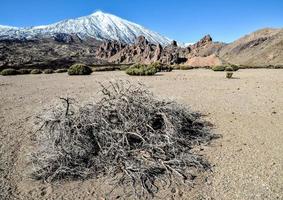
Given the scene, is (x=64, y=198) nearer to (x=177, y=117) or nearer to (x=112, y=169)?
(x=112, y=169)

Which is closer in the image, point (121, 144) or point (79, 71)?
point (121, 144)

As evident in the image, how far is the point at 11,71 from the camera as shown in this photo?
29.4 m

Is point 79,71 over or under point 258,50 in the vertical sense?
over

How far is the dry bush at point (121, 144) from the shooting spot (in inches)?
220

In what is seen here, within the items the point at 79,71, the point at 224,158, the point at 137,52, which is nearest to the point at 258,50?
the point at 137,52

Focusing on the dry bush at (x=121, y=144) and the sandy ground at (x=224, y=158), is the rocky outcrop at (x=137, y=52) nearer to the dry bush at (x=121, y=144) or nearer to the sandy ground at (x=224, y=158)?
the sandy ground at (x=224, y=158)

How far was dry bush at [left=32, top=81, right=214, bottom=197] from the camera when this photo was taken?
18.3 feet

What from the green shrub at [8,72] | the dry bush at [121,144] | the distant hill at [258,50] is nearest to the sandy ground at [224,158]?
the dry bush at [121,144]

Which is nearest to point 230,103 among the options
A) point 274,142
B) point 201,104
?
point 201,104

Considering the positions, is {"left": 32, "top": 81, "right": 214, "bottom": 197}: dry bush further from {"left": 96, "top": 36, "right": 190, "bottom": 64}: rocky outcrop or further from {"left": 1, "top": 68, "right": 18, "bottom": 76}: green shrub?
{"left": 96, "top": 36, "right": 190, "bottom": 64}: rocky outcrop

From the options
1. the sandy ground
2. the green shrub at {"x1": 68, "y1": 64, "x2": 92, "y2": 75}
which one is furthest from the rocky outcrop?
the sandy ground

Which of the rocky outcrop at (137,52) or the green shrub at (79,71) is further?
the rocky outcrop at (137,52)

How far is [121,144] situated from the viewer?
20.1 ft

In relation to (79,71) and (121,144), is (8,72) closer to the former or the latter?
(79,71)
